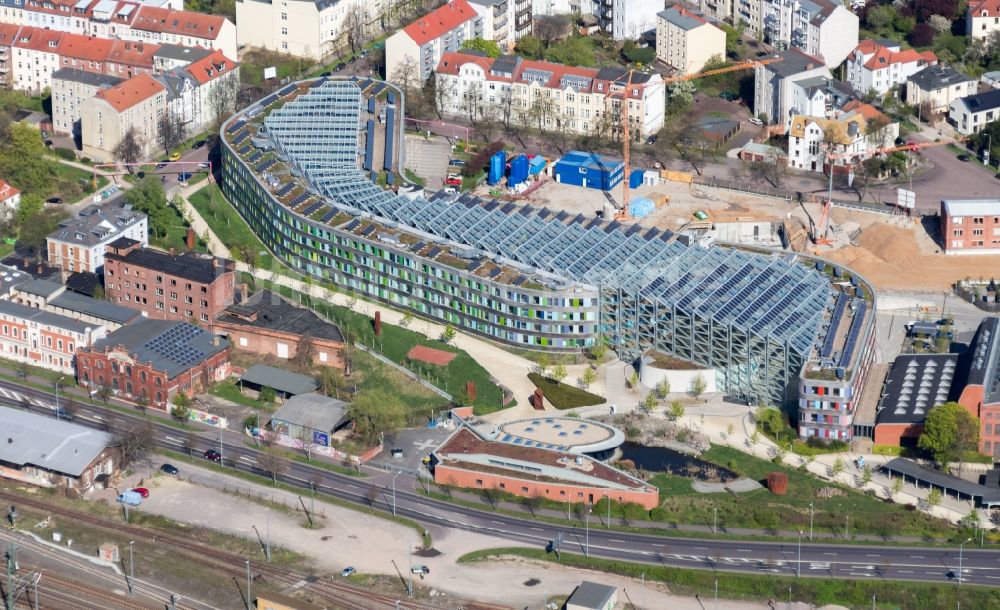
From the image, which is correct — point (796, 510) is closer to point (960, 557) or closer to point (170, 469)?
point (960, 557)

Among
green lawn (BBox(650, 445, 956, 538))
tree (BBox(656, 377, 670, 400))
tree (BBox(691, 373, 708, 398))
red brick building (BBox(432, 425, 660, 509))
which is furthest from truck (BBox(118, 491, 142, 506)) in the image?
tree (BBox(691, 373, 708, 398))

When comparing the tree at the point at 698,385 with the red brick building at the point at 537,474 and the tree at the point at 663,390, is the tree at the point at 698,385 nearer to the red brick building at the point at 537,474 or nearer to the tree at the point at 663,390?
the tree at the point at 663,390

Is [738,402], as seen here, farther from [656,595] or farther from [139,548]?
[139,548]

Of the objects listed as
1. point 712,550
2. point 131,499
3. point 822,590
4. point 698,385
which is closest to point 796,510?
point 712,550

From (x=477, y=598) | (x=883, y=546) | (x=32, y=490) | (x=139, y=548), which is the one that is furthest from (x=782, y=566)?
(x=32, y=490)

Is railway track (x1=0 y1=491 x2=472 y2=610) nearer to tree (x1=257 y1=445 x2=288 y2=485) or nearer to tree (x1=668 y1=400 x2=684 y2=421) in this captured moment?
tree (x1=257 y1=445 x2=288 y2=485)

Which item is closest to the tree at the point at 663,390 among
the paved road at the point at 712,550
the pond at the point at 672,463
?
the pond at the point at 672,463
